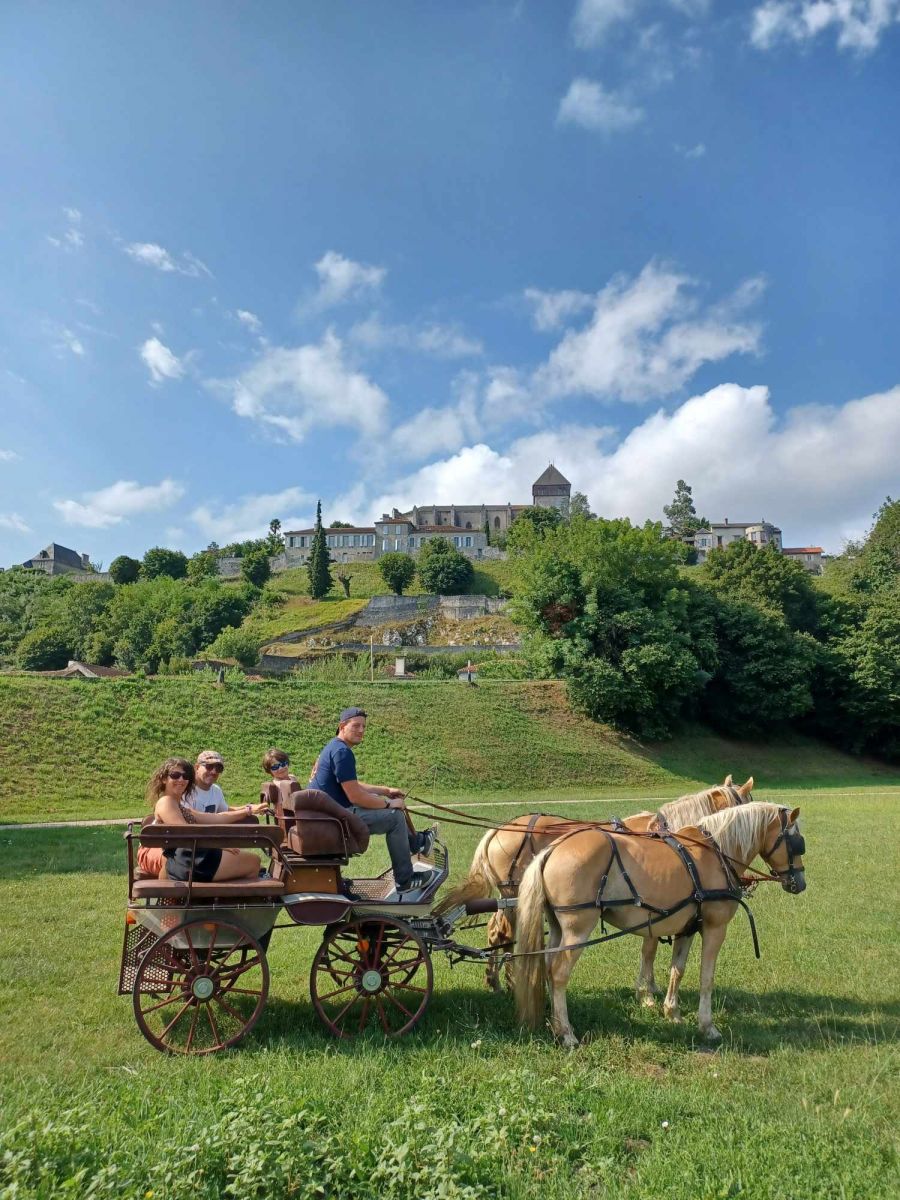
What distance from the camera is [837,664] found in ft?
122

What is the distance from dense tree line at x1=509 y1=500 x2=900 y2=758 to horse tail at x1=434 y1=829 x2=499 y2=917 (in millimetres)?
25251

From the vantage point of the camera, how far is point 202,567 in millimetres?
100062

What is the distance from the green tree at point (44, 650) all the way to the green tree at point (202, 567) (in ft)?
99.1

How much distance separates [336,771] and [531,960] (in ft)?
6.93

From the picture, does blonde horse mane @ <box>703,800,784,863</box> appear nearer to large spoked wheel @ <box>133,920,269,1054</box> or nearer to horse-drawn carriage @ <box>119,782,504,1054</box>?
horse-drawn carriage @ <box>119,782,504,1054</box>

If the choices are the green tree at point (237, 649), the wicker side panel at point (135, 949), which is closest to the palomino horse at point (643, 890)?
the wicker side panel at point (135, 949)

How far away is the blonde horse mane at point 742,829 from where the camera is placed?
20.9 feet

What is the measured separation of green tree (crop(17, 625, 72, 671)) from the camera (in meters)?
63.6

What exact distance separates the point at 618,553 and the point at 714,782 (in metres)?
12.0

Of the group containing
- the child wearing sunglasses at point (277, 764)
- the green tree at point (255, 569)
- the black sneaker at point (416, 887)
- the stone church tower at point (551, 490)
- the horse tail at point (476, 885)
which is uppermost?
the stone church tower at point (551, 490)

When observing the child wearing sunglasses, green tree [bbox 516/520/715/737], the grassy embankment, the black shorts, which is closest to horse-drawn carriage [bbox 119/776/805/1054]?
the black shorts

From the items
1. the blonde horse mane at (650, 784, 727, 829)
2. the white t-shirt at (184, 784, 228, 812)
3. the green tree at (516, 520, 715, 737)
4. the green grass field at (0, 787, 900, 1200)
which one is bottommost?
the green grass field at (0, 787, 900, 1200)

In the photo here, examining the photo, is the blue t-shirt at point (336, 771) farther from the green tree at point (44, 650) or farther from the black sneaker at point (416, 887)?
the green tree at point (44, 650)

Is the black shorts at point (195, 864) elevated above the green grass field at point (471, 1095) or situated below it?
above
